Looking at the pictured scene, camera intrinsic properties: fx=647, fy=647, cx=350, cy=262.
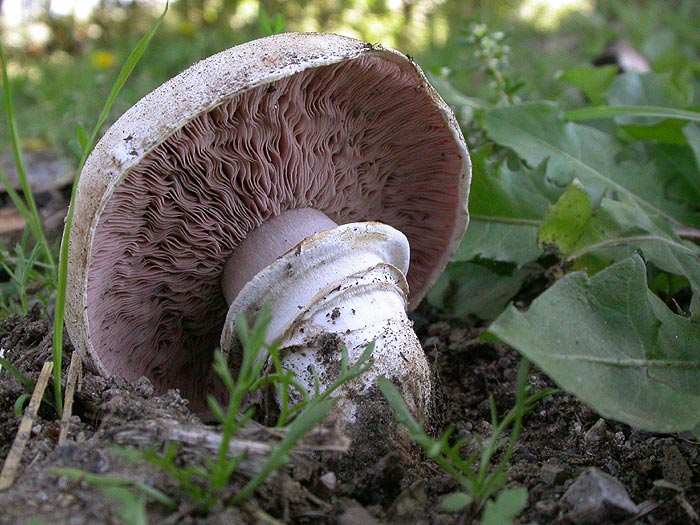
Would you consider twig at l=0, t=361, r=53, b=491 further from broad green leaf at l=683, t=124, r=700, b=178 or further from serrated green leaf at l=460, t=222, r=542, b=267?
broad green leaf at l=683, t=124, r=700, b=178

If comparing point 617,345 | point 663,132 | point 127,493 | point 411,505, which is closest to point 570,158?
point 663,132

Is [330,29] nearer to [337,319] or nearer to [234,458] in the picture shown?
[337,319]

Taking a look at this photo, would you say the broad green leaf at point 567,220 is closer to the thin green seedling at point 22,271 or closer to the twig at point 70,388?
the twig at point 70,388

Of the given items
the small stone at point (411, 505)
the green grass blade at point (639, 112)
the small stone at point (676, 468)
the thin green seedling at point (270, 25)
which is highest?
the thin green seedling at point (270, 25)

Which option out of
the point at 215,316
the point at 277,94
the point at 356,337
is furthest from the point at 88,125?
Result: the point at 356,337

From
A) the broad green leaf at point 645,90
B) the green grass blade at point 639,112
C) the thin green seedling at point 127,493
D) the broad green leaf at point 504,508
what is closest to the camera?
the thin green seedling at point 127,493

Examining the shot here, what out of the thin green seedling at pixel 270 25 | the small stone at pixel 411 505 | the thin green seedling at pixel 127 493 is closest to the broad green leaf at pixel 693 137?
the thin green seedling at pixel 270 25
